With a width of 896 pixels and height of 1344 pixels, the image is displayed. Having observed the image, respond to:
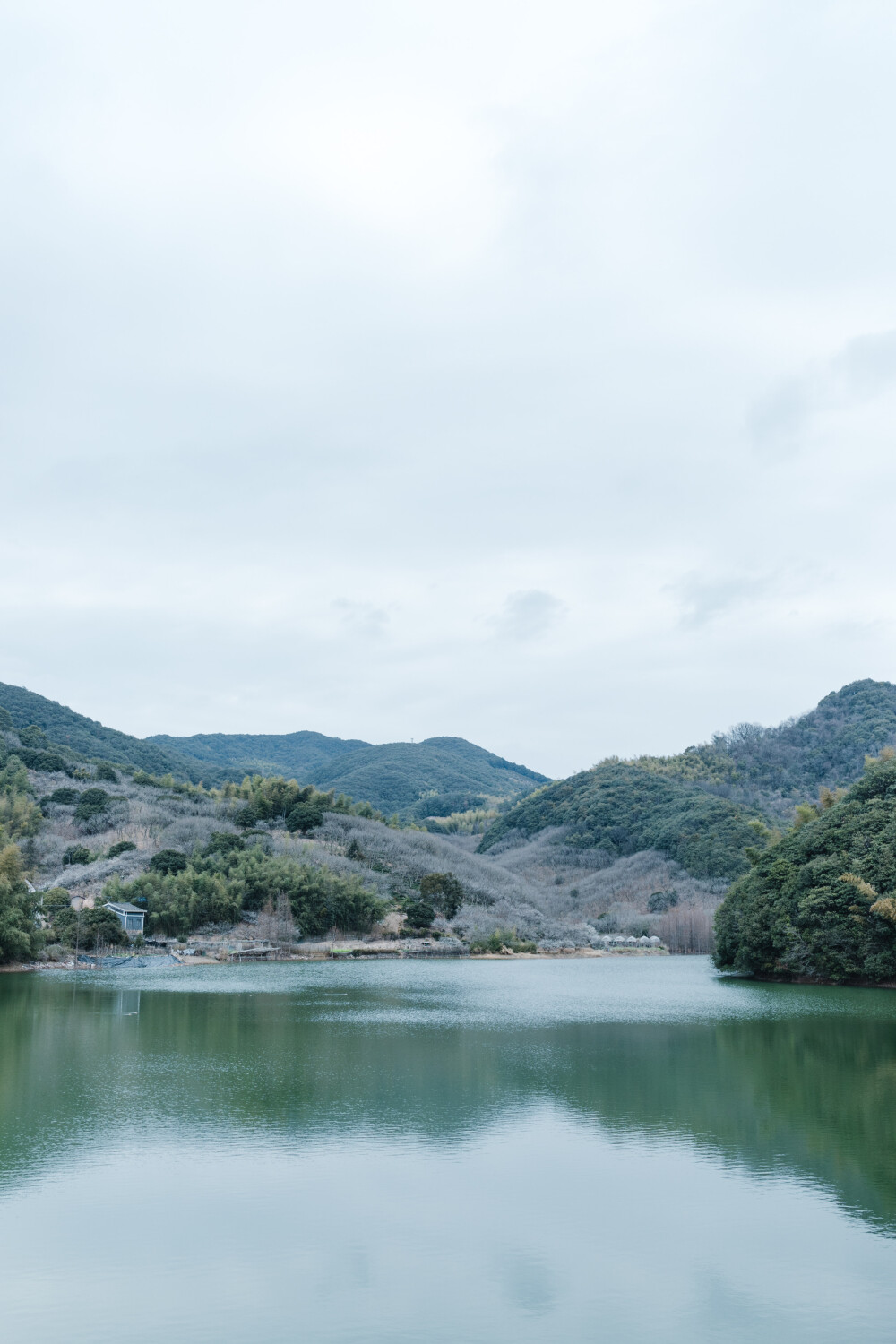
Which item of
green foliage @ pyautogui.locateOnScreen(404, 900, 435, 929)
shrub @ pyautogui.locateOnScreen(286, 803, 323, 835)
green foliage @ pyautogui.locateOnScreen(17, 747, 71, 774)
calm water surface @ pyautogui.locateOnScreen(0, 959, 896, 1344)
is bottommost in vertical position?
green foliage @ pyautogui.locateOnScreen(404, 900, 435, 929)

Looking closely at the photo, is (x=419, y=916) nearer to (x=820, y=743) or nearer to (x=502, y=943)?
(x=502, y=943)

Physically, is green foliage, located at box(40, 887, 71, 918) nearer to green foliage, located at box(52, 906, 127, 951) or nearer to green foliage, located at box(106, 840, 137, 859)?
green foliage, located at box(52, 906, 127, 951)

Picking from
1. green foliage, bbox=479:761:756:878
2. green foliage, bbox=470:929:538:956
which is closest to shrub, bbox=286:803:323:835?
green foliage, bbox=470:929:538:956

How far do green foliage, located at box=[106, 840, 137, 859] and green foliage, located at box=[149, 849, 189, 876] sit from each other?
16.1 feet

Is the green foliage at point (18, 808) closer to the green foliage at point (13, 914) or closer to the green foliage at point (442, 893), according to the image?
the green foliage at point (13, 914)

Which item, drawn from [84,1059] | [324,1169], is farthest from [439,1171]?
[84,1059]

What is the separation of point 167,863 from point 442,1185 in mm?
48690

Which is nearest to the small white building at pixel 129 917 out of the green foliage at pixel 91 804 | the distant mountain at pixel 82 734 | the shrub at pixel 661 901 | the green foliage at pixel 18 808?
the green foliage at pixel 18 808

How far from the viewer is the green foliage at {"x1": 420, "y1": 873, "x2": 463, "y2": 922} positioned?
6950 cm

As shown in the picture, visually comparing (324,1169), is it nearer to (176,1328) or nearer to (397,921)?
(176,1328)

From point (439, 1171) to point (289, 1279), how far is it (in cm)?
385

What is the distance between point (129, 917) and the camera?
51.2 metres

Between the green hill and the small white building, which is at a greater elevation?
the green hill

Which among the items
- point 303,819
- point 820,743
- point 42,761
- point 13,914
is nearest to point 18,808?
point 303,819
